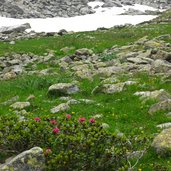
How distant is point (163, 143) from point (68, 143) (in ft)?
9.08

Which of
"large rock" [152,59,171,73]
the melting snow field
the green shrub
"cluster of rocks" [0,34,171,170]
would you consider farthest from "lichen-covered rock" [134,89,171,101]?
the melting snow field

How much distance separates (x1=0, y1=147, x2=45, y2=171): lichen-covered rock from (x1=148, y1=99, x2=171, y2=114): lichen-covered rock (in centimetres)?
635

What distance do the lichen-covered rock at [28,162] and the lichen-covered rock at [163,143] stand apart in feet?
10.4

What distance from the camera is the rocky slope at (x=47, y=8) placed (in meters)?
78.9

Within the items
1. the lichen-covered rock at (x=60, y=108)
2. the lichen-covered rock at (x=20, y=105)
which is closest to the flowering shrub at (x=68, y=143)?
the lichen-covered rock at (x=60, y=108)

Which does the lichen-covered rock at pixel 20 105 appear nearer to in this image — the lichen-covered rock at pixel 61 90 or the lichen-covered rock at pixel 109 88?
the lichen-covered rock at pixel 61 90

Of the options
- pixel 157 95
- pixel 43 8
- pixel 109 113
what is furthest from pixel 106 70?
pixel 43 8

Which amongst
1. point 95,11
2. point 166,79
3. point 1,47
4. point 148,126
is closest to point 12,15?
point 95,11

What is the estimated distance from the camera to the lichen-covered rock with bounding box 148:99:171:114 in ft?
47.1

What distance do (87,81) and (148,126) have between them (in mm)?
7843

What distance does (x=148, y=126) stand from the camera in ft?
43.3

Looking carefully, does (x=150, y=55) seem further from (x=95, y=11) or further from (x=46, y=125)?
(x=95, y=11)

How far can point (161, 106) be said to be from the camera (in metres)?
14.4

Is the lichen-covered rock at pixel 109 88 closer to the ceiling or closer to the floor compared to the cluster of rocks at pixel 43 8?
closer to the ceiling
